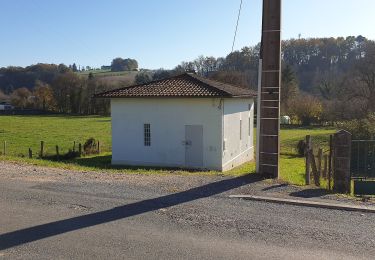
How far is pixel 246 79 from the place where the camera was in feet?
266

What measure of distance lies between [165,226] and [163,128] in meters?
14.3

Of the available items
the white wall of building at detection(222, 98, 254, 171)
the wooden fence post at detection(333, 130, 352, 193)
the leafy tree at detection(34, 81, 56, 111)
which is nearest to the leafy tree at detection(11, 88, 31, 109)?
the leafy tree at detection(34, 81, 56, 111)

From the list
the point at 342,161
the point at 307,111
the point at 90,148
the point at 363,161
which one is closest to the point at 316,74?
the point at 307,111

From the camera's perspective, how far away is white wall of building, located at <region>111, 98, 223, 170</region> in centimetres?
2106

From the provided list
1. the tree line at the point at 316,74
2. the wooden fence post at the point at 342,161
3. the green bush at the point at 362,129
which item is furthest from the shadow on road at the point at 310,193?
the tree line at the point at 316,74

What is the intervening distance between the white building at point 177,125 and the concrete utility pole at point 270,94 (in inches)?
282

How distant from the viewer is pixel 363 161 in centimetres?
1205

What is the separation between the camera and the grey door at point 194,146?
21.4 metres

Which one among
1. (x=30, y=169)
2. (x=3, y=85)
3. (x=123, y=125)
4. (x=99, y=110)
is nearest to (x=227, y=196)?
(x=30, y=169)

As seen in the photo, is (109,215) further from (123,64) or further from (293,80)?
(123,64)

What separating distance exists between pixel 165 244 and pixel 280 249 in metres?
1.74

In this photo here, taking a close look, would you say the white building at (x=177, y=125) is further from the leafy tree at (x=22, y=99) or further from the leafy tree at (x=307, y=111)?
the leafy tree at (x=22, y=99)

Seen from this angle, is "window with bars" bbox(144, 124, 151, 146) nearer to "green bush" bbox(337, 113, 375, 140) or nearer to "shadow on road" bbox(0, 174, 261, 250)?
"green bush" bbox(337, 113, 375, 140)

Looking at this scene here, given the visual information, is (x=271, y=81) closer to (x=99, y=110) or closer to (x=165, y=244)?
(x=165, y=244)
